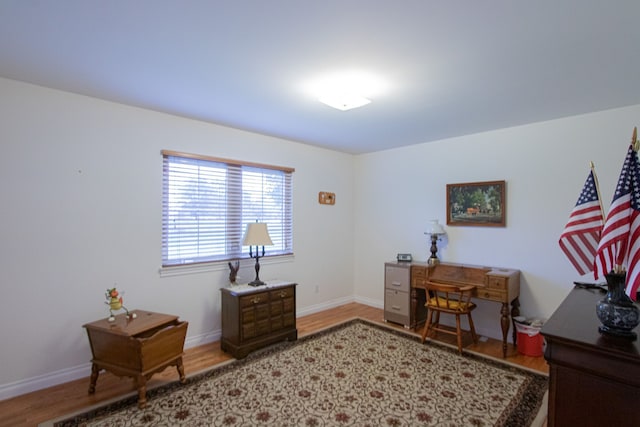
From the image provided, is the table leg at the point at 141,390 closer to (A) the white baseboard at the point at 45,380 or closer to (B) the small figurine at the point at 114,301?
(B) the small figurine at the point at 114,301

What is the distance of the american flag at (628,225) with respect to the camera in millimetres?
1568

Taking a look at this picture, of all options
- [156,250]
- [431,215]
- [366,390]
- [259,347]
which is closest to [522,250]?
[431,215]

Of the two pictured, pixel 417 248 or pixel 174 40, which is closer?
pixel 174 40

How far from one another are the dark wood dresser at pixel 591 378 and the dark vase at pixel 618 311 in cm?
6

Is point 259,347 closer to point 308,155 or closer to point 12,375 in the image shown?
point 12,375

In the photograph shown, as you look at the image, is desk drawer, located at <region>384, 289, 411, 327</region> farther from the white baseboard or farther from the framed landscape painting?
the white baseboard

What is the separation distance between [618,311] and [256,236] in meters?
3.04

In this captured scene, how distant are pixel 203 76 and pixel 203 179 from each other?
4.77 ft

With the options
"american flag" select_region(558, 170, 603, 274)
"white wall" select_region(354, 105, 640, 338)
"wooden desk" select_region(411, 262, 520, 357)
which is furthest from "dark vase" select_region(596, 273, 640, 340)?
"white wall" select_region(354, 105, 640, 338)

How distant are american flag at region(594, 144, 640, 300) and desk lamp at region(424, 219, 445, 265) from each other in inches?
102

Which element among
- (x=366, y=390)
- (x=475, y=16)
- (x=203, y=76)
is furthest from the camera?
(x=366, y=390)

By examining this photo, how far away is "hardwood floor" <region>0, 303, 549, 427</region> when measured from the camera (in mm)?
2342

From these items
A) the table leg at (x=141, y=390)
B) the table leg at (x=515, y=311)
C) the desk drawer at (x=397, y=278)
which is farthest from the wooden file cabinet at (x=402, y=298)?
the table leg at (x=141, y=390)

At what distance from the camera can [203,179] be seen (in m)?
3.68
